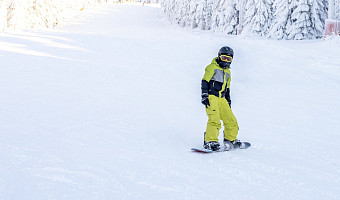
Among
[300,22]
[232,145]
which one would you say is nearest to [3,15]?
[300,22]

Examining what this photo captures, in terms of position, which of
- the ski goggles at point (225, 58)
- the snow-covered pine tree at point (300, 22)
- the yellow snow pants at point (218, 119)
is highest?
the snow-covered pine tree at point (300, 22)

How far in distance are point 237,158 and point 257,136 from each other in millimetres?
1540

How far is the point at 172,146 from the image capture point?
229 inches

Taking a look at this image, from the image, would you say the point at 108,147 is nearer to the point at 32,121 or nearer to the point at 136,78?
the point at 32,121

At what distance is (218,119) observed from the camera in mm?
5523

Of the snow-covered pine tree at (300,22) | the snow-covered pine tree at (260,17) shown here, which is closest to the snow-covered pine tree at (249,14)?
the snow-covered pine tree at (260,17)

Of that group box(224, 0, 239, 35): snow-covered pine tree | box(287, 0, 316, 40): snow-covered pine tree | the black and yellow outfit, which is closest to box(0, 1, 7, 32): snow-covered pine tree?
box(224, 0, 239, 35): snow-covered pine tree

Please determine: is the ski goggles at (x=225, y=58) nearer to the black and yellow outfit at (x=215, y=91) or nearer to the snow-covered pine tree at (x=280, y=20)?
the black and yellow outfit at (x=215, y=91)

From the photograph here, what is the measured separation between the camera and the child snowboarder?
537 centimetres

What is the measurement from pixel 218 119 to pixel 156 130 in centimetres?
165

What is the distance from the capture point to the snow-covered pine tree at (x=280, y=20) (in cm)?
2342

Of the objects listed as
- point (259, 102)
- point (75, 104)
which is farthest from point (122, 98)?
point (259, 102)

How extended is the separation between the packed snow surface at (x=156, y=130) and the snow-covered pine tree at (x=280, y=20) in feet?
27.7

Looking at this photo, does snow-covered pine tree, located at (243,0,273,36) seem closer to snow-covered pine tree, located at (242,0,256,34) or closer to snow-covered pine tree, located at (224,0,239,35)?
snow-covered pine tree, located at (242,0,256,34)
